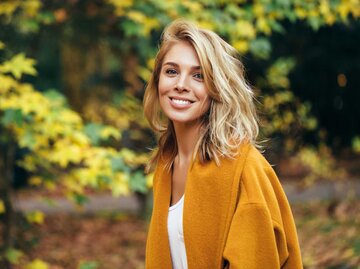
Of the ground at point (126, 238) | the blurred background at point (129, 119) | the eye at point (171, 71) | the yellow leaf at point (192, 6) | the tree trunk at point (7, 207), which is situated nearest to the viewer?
the eye at point (171, 71)

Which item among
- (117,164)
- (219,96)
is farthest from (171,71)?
(117,164)

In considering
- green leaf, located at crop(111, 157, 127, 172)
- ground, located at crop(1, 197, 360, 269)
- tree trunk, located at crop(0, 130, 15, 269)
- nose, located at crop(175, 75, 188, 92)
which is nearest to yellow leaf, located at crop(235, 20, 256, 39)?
green leaf, located at crop(111, 157, 127, 172)

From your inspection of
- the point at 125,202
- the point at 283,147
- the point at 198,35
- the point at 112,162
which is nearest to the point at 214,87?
the point at 198,35

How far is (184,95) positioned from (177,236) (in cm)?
54

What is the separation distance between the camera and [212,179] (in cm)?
198

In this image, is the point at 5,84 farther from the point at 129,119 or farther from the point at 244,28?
the point at 129,119

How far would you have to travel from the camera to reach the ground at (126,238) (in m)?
5.43

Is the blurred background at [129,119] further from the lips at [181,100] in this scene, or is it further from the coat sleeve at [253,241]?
the coat sleeve at [253,241]

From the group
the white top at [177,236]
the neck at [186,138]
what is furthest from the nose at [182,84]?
the white top at [177,236]

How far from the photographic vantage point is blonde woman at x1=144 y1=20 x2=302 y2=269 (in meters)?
1.90

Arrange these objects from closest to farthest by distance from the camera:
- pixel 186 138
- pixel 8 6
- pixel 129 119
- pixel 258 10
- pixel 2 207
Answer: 1. pixel 186 138
2. pixel 258 10
3. pixel 8 6
4. pixel 2 207
5. pixel 129 119

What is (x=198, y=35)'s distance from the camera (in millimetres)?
2078

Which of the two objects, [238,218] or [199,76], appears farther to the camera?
[199,76]

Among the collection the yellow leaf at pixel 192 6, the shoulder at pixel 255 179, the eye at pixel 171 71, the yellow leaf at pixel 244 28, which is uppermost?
the yellow leaf at pixel 192 6
